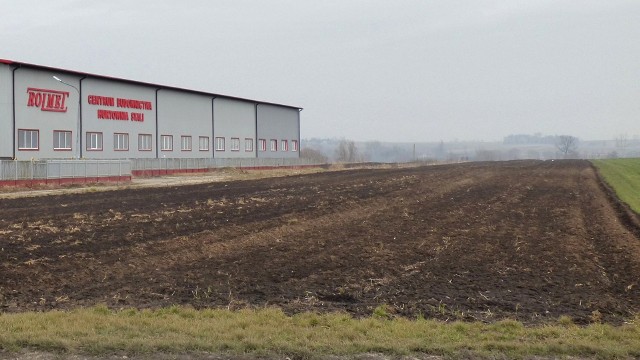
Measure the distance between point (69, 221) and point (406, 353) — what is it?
14610mm

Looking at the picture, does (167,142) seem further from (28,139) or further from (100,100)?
(28,139)

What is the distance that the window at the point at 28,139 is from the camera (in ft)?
139

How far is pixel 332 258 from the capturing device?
13023 millimetres

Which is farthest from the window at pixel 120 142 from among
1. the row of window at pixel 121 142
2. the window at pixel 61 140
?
the window at pixel 61 140

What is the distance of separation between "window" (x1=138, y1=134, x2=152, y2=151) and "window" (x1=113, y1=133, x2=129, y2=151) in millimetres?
1593

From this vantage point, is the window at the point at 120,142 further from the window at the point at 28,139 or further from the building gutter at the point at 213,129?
the building gutter at the point at 213,129

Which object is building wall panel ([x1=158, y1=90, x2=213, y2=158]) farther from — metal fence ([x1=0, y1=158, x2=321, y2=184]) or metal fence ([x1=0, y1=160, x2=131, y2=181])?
metal fence ([x1=0, y1=160, x2=131, y2=181])

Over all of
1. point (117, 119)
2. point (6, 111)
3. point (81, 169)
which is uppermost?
point (117, 119)

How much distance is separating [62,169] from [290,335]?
32.2 meters

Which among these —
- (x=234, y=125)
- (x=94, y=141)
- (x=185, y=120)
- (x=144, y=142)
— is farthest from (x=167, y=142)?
(x=234, y=125)

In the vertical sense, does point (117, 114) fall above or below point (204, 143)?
above

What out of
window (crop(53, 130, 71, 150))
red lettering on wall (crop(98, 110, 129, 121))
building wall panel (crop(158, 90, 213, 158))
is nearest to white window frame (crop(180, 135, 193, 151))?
building wall panel (crop(158, 90, 213, 158))

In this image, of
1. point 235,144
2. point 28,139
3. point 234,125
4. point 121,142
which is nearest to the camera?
point 28,139

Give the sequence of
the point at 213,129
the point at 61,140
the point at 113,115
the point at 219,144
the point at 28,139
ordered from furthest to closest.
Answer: the point at 219,144
the point at 213,129
the point at 113,115
the point at 61,140
the point at 28,139
